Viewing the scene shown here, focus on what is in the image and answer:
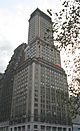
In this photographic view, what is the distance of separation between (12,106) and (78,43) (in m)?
109

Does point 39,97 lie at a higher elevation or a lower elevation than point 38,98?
higher

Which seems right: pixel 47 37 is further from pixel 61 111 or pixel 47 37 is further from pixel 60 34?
pixel 61 111

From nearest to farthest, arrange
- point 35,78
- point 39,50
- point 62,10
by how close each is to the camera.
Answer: point 62,10 < point 35,78 < point 39,50

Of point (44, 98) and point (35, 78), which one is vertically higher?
point (35, 78)

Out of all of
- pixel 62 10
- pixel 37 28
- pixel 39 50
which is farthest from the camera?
pixel 37 28

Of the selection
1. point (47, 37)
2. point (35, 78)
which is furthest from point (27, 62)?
point (47, 37)

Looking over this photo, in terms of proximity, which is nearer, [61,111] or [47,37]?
[47,37]

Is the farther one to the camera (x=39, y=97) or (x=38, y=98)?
(x=39, y=97)

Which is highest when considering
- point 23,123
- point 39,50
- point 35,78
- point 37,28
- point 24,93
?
point 37,28

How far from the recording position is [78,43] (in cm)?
1323

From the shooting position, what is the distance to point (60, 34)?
12.8 m

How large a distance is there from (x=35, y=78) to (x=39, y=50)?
27.1 metres

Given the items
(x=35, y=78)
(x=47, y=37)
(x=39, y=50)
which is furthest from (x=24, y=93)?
(x=47, y=37)

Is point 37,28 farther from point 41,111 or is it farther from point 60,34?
point 60,34
